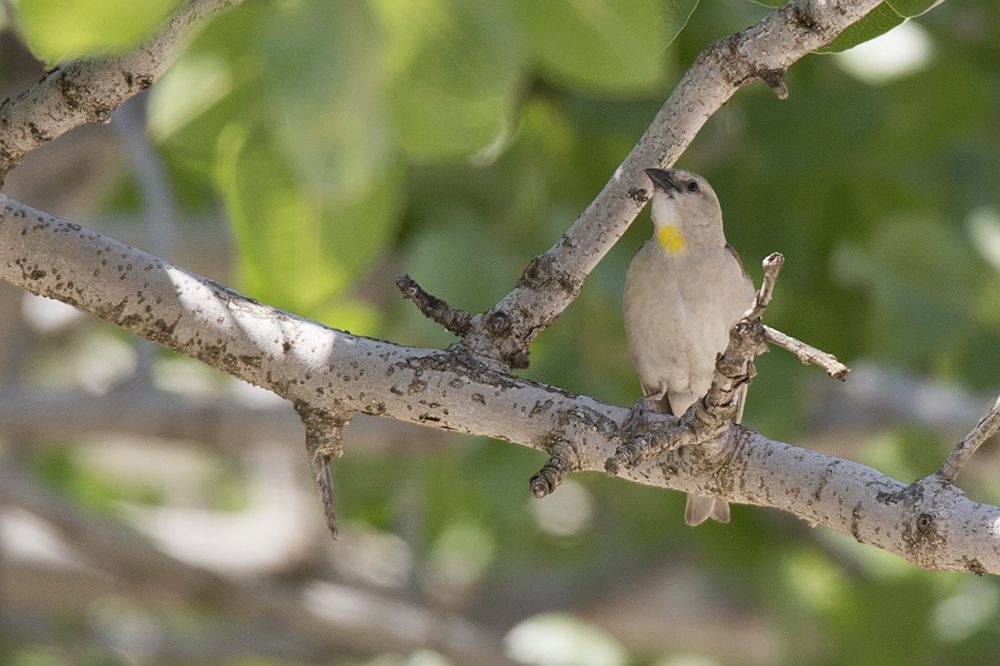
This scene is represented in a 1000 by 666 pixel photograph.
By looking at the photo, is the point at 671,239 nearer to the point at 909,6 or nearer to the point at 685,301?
the point at 685,301

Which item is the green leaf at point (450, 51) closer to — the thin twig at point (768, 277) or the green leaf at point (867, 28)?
the thin twig at point (768, 277)

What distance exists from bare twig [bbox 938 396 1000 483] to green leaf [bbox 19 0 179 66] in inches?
53.6

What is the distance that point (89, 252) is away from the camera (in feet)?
6.33

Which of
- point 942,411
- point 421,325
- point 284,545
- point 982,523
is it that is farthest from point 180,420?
point 982,523

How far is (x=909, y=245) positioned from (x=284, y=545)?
359 centimetres

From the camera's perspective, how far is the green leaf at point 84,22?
3.63ft

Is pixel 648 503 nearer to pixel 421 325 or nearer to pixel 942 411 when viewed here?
pixel 942 411

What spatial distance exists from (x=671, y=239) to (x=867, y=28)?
1385 millimetres

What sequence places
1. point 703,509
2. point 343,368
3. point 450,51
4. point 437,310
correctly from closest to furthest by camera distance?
point 450,51
point 343,368
point 437,310
point 703,509

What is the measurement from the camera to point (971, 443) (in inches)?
68.6

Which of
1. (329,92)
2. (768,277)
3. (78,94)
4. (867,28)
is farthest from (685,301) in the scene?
(329,92)

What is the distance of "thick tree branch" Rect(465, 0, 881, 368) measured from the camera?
1813 mm

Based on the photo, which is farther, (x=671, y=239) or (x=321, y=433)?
(x=671, y=239)

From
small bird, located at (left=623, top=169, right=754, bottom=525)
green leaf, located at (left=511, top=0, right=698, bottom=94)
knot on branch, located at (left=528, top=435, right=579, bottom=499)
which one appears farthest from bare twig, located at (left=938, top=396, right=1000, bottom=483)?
small bird, located at (left=623, top=169, right=754, bottom=525)
